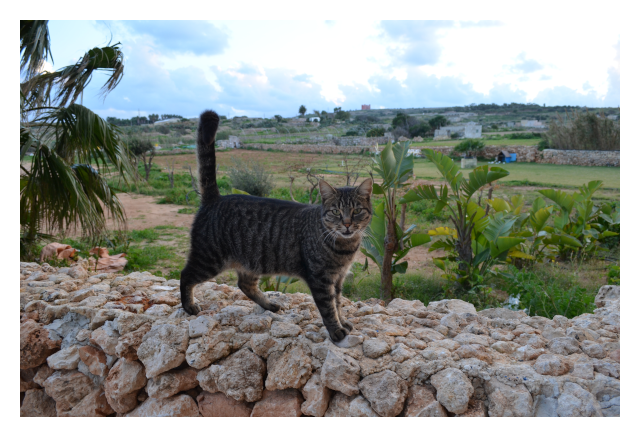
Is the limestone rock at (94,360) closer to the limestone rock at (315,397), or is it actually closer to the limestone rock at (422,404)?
the limestone rock at (315,397)

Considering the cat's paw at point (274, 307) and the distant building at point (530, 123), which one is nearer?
the cat's paw at point (274, 307)

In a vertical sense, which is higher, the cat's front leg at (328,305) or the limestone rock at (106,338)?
the cat's front leg at (328,305)

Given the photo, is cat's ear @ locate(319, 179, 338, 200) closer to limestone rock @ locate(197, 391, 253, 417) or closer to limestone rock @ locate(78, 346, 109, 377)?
limestone rock @ locate(197, 391, 253, 417)

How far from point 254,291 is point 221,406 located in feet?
2.58

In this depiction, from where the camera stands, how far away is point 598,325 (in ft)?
9.30

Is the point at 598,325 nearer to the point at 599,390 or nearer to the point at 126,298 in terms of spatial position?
the point at 599,390

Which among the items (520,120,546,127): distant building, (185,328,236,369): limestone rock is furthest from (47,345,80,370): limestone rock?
(520,120,546,127): distant building

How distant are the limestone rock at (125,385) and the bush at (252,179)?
5735 millimetres

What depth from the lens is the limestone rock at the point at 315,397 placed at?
2.13m

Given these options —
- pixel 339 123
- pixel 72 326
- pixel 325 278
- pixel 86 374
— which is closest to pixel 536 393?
pixel 325 278

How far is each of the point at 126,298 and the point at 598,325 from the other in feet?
11.8

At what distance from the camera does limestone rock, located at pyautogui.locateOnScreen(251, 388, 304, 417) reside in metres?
2.20

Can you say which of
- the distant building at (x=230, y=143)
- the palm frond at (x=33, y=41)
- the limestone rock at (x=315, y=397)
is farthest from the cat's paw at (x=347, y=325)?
the distant building at (x=230, y=143)

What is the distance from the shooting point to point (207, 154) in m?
2.54
